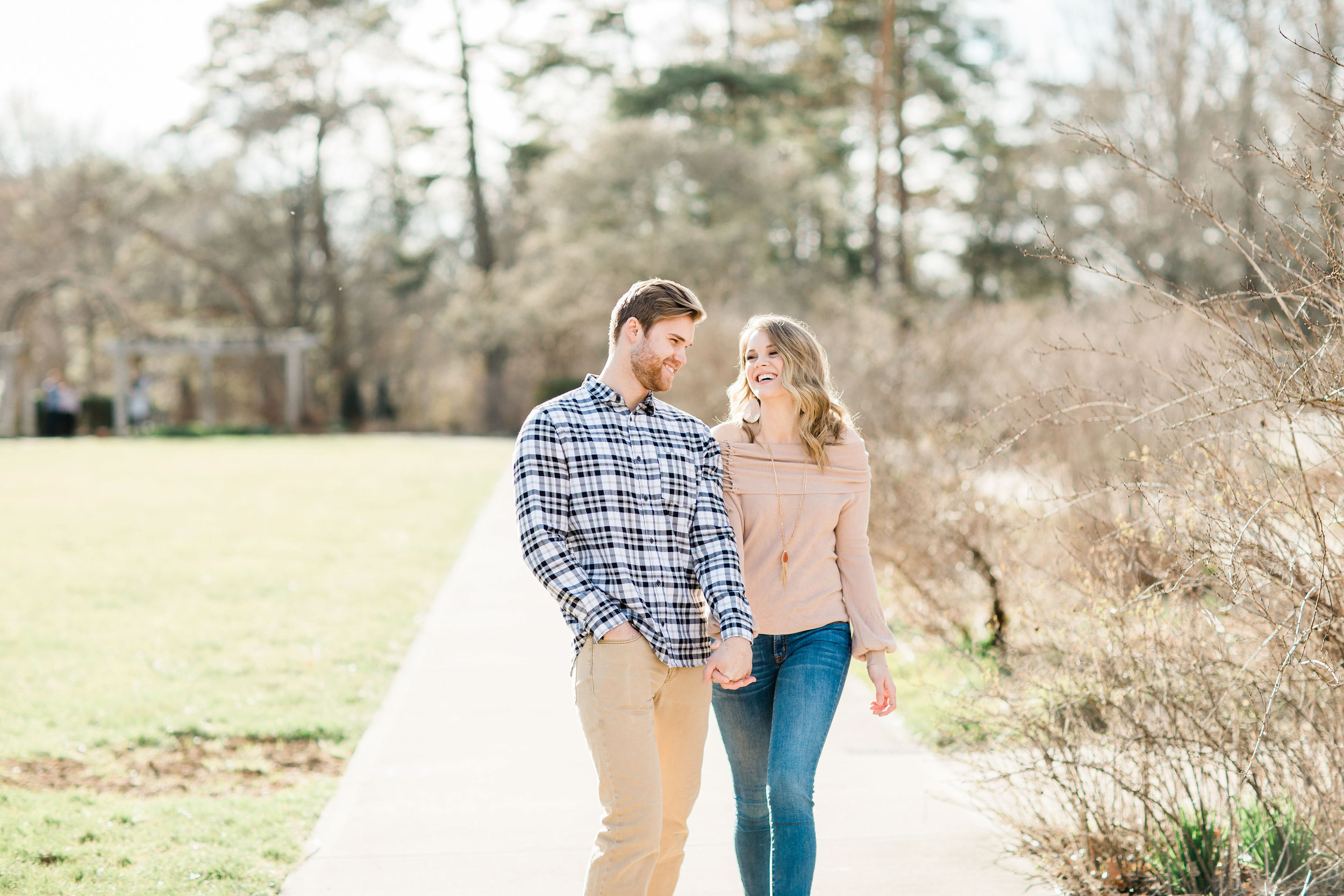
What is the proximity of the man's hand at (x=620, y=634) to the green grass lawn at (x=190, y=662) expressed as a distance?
180 cm

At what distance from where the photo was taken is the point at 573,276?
28875mm

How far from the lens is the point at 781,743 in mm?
3053

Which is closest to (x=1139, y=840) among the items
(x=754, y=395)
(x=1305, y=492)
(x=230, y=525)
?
(x=1305, y=492)

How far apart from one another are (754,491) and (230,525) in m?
11.3

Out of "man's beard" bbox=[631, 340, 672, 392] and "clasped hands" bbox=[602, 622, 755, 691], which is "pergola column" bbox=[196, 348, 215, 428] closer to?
"man's beard" bbox=[631, 340, 672, 392]

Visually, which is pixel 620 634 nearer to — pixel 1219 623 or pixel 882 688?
pixel 882 688

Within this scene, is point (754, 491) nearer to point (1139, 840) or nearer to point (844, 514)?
point (844, 514)

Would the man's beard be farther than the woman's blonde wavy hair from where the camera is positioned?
No

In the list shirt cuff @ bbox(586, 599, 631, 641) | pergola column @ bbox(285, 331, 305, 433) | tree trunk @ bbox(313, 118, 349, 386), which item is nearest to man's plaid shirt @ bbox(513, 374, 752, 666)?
shirt cuff @ bbox(586, 599, 631, 641)

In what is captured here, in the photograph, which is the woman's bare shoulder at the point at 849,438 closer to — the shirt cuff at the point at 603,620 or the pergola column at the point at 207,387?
the shirt cuff at the point at 603,620

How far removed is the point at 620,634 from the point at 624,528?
0.27m

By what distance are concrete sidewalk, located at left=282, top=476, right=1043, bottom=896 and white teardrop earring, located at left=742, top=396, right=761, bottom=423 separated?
1509mm

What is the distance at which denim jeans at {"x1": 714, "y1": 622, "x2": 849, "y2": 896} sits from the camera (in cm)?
302

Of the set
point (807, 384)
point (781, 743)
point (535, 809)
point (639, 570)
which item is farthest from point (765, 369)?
point (535, 809)
